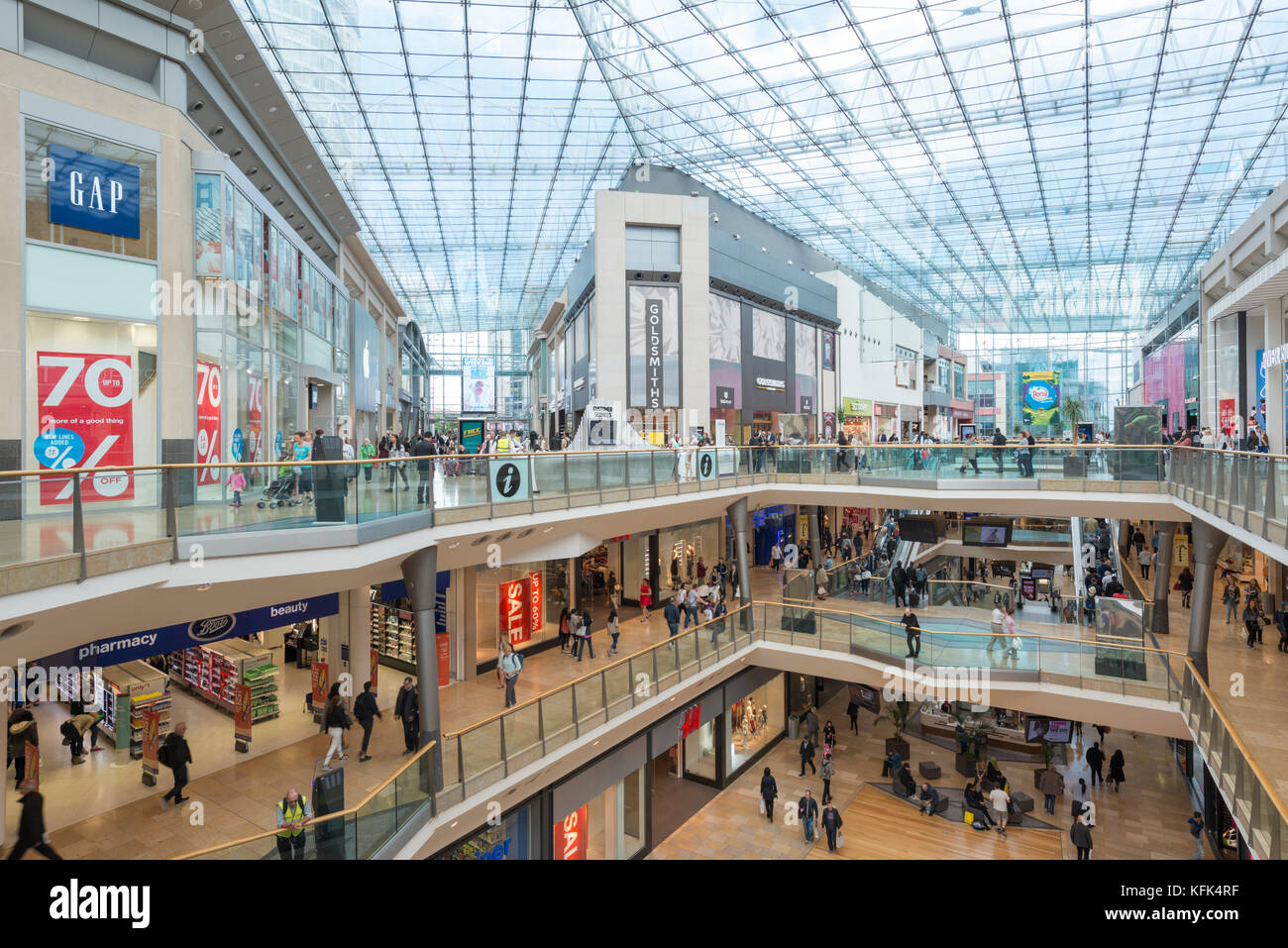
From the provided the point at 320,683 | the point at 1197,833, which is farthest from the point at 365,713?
the point at 1197,833

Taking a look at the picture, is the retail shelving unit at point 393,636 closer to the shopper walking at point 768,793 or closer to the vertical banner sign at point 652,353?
the shopper walking at point 768,793

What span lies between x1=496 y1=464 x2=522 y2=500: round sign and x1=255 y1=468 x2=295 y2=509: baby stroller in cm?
383

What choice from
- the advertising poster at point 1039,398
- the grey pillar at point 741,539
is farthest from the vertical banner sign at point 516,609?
the advertising poster at point 1039,398

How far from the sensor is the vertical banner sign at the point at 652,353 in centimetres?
2731

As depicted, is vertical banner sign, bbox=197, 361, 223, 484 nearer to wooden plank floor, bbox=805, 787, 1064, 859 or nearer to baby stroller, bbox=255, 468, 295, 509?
baby stroller, bbox=255, 468, 295, 509

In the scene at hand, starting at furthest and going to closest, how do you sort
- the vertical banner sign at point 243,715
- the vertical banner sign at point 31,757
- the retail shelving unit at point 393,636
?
the retail shelving unit at point 393,636 → the vertical banner sign at point 243,715 → the vertical banner sign at point 31,757

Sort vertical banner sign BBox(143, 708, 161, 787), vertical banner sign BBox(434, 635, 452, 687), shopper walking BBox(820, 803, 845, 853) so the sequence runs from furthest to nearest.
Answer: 1. shopper walking BBox(820, 803, 845, 853)
2. vertical banner sign BBox(434, 635, 452, 687)
3. vertical banner sign BBox(143, 708, 161, 787)

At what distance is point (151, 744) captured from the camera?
11820 millimetres

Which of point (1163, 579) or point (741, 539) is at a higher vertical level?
point (741, 539)

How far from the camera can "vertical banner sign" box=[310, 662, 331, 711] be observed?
14.5m

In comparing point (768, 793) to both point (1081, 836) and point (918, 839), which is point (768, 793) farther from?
point (1081, 836)

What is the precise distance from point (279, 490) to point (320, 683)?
24.9 feet

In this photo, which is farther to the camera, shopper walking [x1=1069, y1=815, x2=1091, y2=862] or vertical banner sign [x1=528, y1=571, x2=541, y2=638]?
vertical banner sign [x1=528, y1=571, x2=541, y2=638]

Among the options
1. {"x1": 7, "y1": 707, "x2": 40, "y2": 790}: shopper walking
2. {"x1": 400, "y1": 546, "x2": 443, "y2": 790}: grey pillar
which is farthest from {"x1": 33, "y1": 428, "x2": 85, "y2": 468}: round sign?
{"x1": 400, "y1": 546, "x2": 443, "y2": 790}: grey pillar
